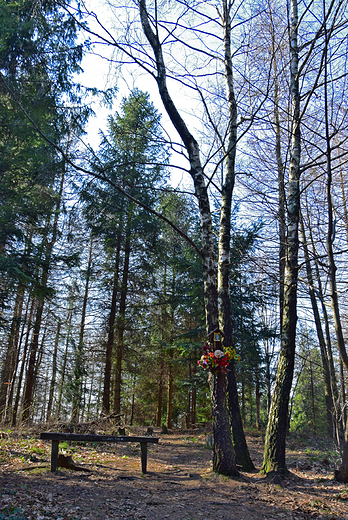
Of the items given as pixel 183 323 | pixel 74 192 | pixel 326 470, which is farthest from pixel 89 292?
pixel 326 470

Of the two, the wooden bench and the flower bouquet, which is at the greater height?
the flower bouquet

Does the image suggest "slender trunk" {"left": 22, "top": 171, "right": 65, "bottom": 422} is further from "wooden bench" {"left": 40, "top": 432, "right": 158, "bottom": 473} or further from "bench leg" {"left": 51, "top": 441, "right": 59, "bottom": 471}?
"bench leg" {"left": 51, "top": 441, "right": 59, "bottom": 471}

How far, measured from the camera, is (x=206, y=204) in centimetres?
603

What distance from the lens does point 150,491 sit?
4648 mm

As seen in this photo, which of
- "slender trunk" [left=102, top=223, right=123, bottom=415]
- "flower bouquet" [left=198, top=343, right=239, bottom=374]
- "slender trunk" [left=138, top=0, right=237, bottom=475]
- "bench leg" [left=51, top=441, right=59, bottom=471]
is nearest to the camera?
"bench leg" [left=51, top=441, right=59, bottom=471]

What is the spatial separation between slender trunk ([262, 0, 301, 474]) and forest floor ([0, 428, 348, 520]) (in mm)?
416

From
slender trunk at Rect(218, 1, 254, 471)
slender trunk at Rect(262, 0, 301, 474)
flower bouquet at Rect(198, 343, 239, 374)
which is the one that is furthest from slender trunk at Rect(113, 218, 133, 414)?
slender trunk at Rect(262, 0, 301, 474)

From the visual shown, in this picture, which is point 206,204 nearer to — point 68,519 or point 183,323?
point 68,519

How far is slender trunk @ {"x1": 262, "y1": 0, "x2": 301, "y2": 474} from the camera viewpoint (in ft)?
17.5

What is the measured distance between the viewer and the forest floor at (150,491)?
12.0ft

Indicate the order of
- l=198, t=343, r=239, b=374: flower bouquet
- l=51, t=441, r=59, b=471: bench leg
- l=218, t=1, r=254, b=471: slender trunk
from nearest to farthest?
l=51, t=441, r=59, b=471: bench leg → l=198, t=343, r=239, b=374: flower bouquet → l=218, t=1, r=254, b=471: slender trunk

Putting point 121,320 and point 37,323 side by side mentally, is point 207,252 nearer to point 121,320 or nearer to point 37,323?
point 37,323

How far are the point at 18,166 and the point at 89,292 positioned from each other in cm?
943

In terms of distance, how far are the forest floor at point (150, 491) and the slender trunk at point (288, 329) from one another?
416 millimetres
